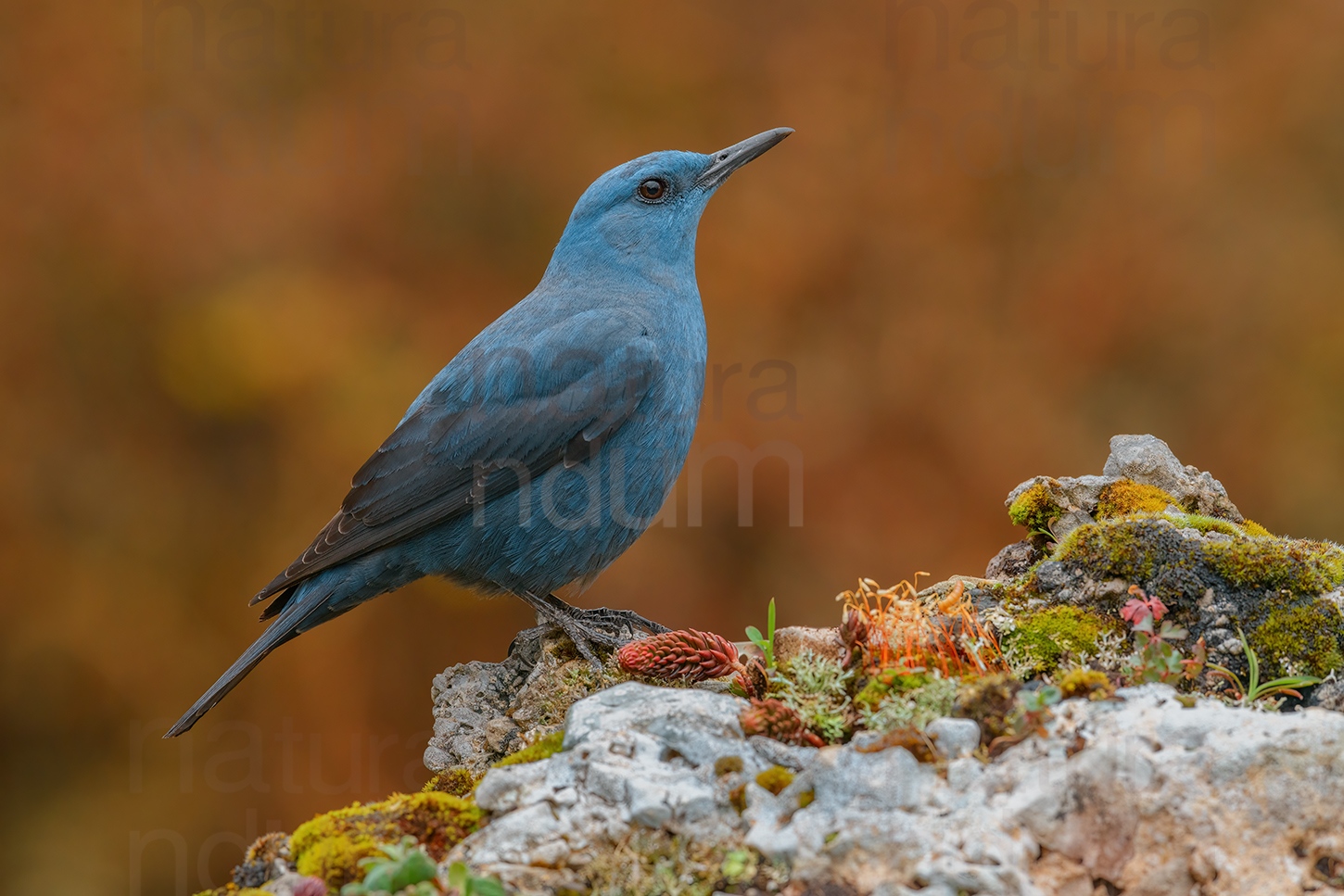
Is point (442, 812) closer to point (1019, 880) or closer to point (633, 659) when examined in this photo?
point (633, 659)

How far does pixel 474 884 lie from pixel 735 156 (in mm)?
4554

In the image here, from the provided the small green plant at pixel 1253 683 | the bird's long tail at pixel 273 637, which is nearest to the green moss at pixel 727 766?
the small green plant at pixel 1253 683

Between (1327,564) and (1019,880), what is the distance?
7.13ft

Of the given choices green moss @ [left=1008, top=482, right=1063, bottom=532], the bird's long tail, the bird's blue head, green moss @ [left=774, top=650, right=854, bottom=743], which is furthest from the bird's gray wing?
green moss @ [left=774, top=650, right=854, bottom=743]

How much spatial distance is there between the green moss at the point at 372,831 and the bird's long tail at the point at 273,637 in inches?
74.2

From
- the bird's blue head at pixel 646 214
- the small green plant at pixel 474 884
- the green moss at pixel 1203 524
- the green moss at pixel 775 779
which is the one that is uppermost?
the bird's blue head at pixel 646 214

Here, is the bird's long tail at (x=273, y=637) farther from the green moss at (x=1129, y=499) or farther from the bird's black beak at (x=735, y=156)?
the green moss at (x=1129, y=499)

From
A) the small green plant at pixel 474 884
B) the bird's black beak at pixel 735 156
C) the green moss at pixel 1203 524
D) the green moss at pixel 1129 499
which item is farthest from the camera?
the bird's black beak at pixel 735 156

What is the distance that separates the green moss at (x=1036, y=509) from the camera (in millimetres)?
4898

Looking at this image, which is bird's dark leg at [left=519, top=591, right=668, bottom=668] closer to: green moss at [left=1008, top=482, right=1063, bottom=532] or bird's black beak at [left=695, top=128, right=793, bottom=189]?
green moss at [left=1008, top=482, right=1063, bottom=532]

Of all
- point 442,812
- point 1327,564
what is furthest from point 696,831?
point 1327,564

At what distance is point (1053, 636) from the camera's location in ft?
12.7

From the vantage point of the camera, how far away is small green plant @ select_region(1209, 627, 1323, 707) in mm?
3475

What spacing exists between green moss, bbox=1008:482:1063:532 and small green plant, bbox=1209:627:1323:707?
1.24 metres
